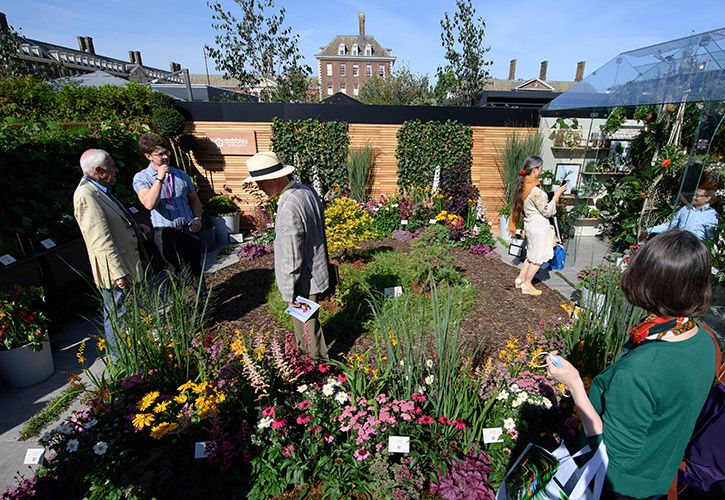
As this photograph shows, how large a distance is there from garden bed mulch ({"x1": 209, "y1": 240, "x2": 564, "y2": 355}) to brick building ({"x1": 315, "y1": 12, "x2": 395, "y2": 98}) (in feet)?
138

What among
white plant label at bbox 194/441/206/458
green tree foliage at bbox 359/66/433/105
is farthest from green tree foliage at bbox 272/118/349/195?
green tree foliage at bbox 359/66/433/105

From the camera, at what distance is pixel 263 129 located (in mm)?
6691

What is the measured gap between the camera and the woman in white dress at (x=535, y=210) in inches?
151

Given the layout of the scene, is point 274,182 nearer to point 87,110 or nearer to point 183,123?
point 183,123

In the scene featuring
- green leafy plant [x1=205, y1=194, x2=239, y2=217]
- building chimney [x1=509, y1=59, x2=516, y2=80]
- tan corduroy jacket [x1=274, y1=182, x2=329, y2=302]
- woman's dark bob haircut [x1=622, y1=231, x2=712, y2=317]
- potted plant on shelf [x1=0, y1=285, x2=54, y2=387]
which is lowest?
potted plant on shelf [x1=0, y1=285, x2=54, y2=387]

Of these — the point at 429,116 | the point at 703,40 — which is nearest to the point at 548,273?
the point at 703,40

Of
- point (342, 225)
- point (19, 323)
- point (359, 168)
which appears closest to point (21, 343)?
point (19, 323)

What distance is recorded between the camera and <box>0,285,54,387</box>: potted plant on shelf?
2.69 metres

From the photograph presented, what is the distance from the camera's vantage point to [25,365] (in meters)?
2.78

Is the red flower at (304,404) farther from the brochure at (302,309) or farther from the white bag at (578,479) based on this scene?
the white bag at (578,479)

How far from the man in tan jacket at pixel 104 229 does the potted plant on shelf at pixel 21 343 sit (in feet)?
2.22

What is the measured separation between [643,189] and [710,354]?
4938mm

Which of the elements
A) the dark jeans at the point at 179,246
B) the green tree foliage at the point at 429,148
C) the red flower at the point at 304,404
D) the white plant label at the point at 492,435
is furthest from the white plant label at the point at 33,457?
the green tree foliage at the point at 429,148

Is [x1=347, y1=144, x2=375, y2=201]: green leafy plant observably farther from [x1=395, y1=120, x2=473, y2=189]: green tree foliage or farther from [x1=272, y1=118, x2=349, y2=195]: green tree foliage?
[x1=395, y1=120, x2=473, y2=189]: green tree foliage
